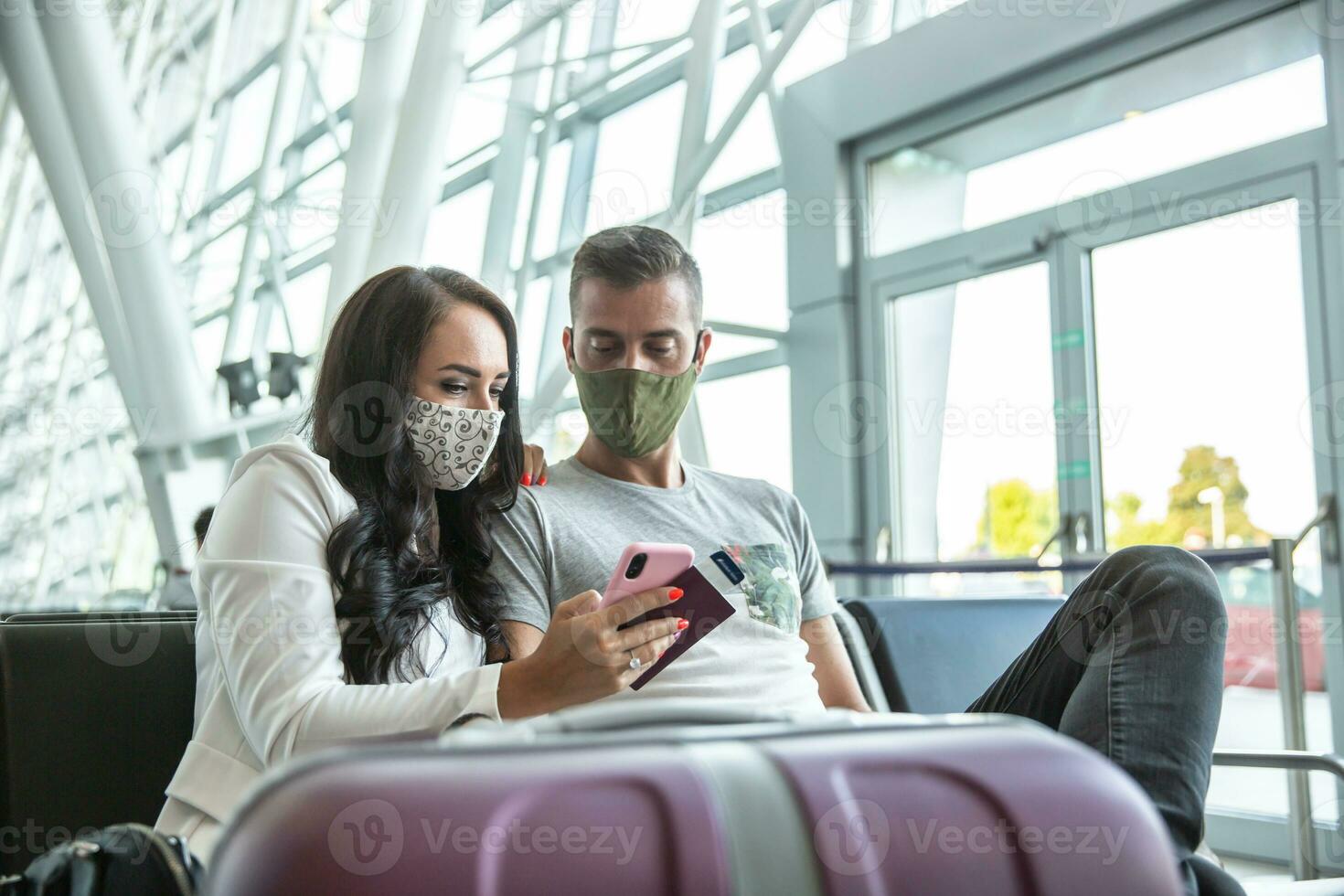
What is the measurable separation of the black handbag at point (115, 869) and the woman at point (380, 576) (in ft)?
1.02

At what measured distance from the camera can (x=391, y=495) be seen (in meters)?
1.96

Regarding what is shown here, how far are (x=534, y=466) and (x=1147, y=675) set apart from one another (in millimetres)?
1250

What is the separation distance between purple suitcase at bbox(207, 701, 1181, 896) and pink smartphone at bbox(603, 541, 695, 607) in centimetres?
44

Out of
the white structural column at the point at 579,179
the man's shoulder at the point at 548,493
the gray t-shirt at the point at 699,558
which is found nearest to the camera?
the gray t-shirt at the point at 699,558

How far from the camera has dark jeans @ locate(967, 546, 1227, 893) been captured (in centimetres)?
156

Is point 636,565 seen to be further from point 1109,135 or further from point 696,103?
point 696,103

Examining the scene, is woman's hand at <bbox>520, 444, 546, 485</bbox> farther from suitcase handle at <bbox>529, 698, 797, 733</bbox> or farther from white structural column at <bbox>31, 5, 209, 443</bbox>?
white structural column at <bbox>31, 5, 209, 443</bbox>

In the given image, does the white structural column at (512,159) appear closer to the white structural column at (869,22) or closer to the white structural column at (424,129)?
the white structural column at (424,129)

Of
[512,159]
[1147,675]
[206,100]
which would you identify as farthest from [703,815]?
[206,100]

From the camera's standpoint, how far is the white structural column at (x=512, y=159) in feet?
26.1

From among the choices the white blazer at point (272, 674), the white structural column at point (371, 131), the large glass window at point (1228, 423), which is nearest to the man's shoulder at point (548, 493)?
the white blazer at point (272, 674)

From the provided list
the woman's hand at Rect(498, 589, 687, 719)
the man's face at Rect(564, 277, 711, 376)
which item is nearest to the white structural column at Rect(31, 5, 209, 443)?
the man's face at Rect(564, 277, 711, 376)

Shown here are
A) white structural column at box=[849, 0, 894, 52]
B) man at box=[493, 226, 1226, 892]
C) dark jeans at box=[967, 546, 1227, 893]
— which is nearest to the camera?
dark jeans at box=[967, 546, 1227, 893]

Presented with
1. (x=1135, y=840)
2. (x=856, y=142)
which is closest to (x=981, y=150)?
(x=856, y=142)
